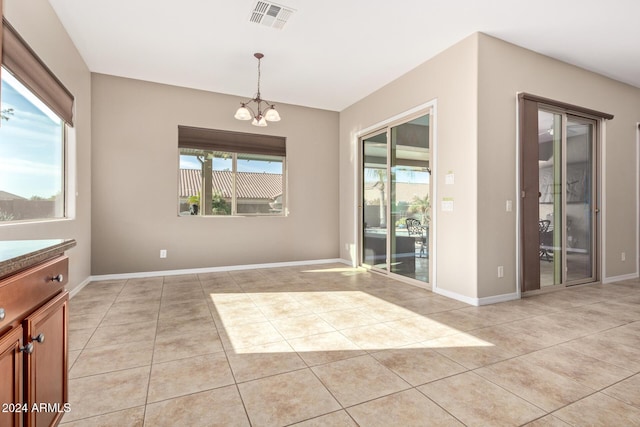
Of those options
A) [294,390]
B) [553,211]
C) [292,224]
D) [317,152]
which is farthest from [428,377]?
[317,152]

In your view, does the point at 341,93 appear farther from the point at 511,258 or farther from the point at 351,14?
the point at 511,258

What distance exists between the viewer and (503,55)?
373 cm

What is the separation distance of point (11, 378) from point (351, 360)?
1.78 meters

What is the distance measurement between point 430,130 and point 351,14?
1.73 meters

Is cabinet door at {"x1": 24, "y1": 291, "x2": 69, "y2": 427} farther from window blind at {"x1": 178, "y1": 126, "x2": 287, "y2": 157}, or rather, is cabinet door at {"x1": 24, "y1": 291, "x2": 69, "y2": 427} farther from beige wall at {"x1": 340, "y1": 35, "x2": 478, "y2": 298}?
window blind at {"x1": 178, "y1": 126, "x2": 287, "y2": 157}

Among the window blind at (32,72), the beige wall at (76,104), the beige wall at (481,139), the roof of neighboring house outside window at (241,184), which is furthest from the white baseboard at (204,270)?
the beige wall at (481,139)

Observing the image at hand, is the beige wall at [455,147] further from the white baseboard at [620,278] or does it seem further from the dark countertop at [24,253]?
the dark countertop at [24,253]

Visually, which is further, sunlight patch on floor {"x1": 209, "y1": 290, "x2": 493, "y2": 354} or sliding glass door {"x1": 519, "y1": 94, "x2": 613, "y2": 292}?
sliding glass door {"x1": 519, "y1": 94, "x2": 613, "y2": 292}

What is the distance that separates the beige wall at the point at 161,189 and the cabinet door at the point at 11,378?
4265 millimetres

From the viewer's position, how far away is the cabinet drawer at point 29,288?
3.26ft

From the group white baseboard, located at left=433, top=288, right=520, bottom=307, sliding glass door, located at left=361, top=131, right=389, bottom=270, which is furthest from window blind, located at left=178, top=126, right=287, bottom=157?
white baseboard, located at left=433, top=288, right=520, bottom=307

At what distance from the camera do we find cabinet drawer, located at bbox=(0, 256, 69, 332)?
99cm

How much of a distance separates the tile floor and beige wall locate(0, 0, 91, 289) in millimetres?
809

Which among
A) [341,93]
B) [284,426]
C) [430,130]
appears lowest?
[284,426]
